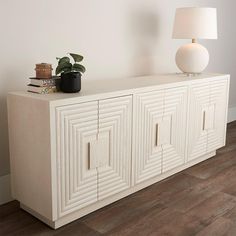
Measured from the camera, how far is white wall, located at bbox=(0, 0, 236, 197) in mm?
2164

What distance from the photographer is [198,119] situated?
112 inches

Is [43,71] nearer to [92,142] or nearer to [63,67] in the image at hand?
[63,67]

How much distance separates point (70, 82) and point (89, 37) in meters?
0.72

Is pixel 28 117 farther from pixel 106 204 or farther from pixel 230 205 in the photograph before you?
pixel 230 205

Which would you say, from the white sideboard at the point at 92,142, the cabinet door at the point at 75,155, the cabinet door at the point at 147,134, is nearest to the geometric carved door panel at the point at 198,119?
the white sideboard at the point at 92,142

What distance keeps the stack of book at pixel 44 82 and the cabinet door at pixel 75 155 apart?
211mm

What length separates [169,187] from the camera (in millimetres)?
2516

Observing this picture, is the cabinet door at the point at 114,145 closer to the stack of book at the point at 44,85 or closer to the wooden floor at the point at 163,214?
the wooden floor at the point at 163,214

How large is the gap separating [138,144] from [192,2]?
1.74m

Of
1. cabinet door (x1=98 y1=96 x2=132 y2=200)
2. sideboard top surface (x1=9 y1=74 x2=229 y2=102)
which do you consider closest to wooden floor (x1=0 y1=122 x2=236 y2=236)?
cabinet door (x1=98 y1=96 x2=132 y2=200)

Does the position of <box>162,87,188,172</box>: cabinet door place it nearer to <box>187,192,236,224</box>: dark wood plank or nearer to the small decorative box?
<box>187,192,236,224</box>: dark wood plank

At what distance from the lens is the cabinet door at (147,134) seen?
2285 mm

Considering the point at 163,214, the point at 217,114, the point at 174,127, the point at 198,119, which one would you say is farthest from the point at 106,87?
the point at 217,114

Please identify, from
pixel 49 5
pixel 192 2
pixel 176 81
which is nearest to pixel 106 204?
pixel 176 81
